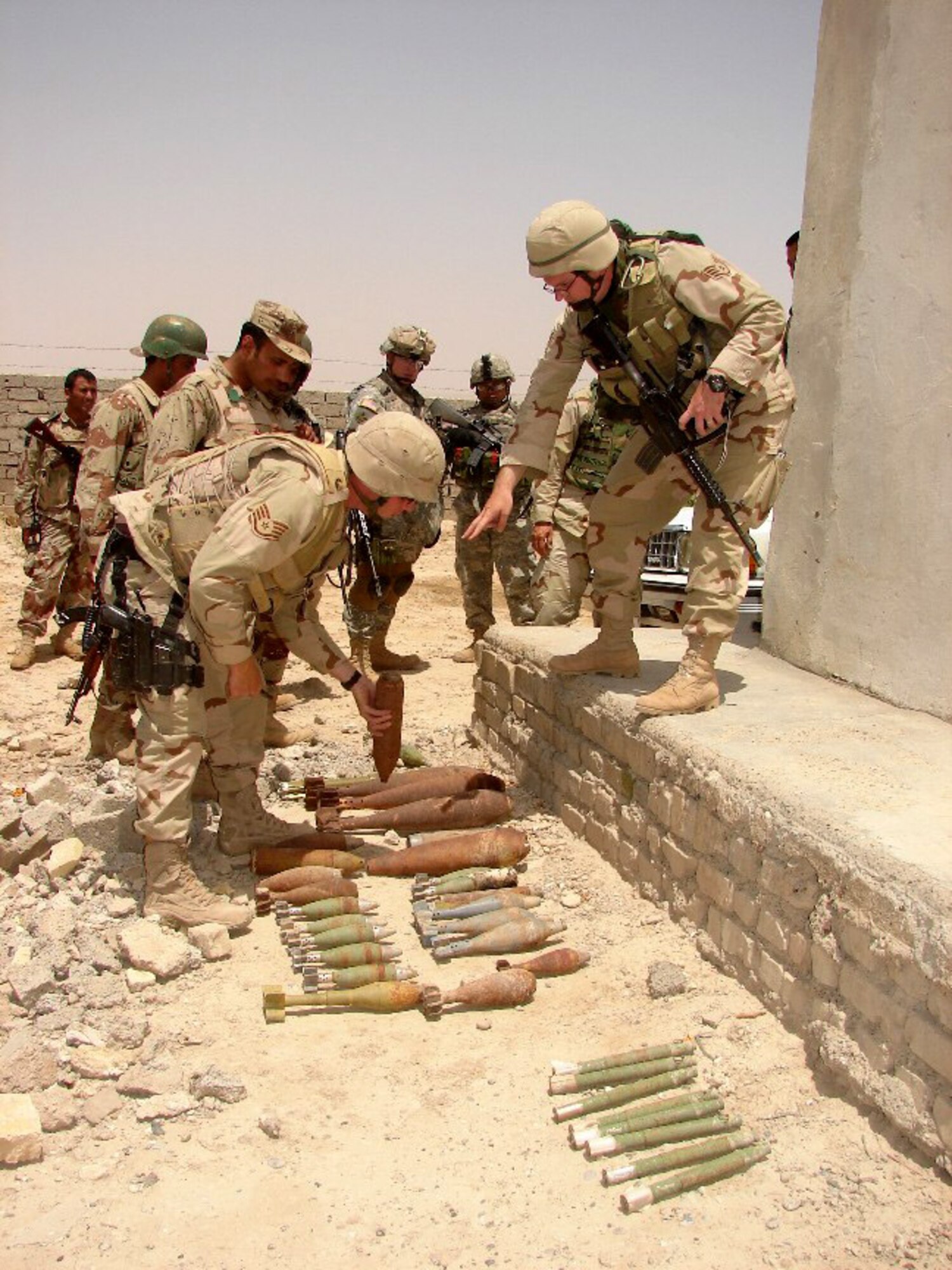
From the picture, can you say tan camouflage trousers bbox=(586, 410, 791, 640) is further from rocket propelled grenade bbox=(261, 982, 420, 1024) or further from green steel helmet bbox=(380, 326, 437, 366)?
green steel helmet bbox=(380, 326, 437, 366)

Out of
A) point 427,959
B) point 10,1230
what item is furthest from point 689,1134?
point 10,1230

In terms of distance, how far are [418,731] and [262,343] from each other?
260 centimetres

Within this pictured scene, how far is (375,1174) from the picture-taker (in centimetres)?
287

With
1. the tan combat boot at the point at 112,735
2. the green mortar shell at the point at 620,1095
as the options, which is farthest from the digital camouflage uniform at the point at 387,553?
the green mortar shell at the point at 620,1095

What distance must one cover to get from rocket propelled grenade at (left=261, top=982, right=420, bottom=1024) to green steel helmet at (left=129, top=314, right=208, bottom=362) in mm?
3627

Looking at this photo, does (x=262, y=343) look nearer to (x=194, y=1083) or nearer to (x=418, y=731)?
(x=418, y=731)

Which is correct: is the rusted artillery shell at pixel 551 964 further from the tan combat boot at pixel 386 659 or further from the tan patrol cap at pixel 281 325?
the tan combat boot at pixel 386 659

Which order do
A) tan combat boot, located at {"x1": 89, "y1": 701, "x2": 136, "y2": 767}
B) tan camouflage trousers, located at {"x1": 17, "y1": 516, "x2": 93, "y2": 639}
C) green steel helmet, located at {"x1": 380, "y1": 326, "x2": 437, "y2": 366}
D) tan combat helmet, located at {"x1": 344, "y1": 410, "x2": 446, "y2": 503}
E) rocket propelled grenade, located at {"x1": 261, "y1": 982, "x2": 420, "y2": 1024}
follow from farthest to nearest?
tan camouflage trousers, located at {"x1": 17, "y1": 516, "x2": 93, "y2": 639} → green steel helmet, located at {"x1": 380, "y1": 326, "x2": 437, "y2": 366} → tan combat boot, located at {"x1": 89, "y1": 701, "x2": 136, "y2": 767} → tan combat helmet, located at {"x1": 344, "y1": 410, "x2": 446, "y2": 503} → rocket propelled grenade, located at {"x1": 261, "y1": 982, "x2": 420, "y2": 1024}

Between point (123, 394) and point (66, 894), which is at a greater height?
point (123, 394)

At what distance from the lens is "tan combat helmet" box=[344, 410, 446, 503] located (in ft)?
12.3

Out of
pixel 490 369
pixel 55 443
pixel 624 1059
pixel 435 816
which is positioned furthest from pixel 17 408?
pixel 624 1059

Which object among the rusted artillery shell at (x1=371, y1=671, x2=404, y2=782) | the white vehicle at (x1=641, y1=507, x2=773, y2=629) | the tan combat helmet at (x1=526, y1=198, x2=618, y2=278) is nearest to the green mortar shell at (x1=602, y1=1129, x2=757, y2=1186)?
the rusted artillery shell at (x1=371, y1=671, x2=404, y2=782)

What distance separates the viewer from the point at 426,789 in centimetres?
520

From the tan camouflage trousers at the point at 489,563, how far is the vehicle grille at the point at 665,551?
0.90 metres
